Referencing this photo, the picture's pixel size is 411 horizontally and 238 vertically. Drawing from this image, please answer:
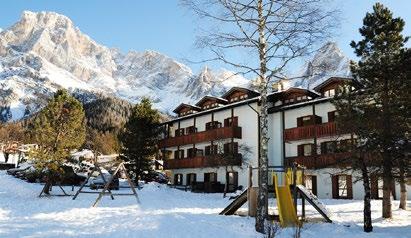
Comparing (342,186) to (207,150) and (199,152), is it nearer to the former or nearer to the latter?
(207,150)

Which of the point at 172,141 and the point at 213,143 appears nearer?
the point at 213,143

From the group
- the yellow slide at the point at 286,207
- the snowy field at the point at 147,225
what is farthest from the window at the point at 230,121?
the yellow slide at the point at 286,207

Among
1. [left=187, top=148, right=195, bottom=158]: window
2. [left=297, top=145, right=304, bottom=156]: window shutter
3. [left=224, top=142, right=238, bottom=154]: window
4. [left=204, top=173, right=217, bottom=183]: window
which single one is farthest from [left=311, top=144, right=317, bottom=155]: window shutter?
[left=187, top=148, right=195, bottom=158]: window

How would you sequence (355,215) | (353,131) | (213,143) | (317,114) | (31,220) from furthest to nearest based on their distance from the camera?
(213,143) < (317,114) < (355,215) < (353,131) < (31,220)

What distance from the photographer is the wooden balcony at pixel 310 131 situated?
34.0 metres

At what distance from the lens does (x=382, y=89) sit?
65.7 ft

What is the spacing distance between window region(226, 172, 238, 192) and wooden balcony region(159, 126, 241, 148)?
12.2ft

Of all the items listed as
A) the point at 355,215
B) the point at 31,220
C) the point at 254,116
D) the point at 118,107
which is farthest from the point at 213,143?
the point at 118,107

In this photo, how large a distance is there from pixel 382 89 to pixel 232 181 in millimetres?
24160

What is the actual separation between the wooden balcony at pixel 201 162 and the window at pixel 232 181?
7.55 feet

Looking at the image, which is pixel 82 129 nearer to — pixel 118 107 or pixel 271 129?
pixel 271 129

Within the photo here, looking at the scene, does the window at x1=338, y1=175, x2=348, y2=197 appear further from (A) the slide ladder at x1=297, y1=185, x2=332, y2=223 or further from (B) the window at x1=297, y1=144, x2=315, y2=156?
(A) the slide ladder at x1=297, y1=185, x2=332, y2=223

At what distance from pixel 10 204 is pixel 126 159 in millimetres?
24335

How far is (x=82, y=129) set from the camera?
3138cm
